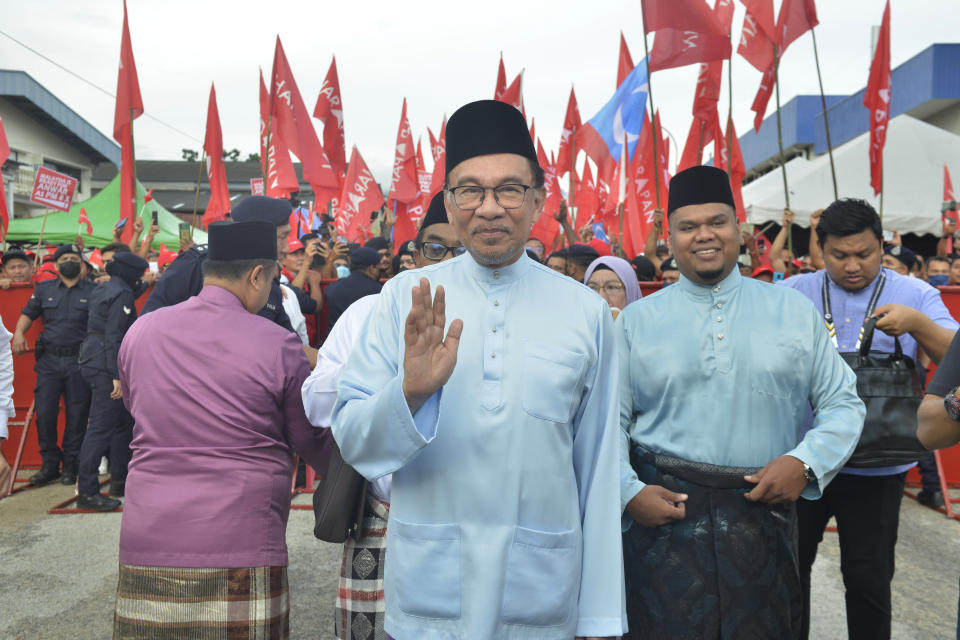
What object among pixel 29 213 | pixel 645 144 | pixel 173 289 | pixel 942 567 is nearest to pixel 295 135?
pixel 645 144

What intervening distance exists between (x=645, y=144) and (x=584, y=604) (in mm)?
9404

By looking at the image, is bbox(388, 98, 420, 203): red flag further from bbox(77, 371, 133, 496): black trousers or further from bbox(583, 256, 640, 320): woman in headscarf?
bbox(583, 256, 640, 320): woman in headscarf

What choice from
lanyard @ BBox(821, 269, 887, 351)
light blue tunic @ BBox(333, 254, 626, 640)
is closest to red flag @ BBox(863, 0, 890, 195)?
Result: lanyard @ BBox(821, 269, 887, 351)

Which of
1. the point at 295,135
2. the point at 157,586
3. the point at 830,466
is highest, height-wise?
the point at 295,135

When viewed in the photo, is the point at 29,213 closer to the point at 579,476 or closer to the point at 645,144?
the point at 645,144

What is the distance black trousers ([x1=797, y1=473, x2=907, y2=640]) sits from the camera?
2.79m

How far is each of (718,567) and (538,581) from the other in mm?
915

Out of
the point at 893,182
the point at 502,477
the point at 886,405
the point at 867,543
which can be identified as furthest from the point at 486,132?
the point at 893,182

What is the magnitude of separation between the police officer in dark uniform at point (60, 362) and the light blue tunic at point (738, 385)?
6.34 m

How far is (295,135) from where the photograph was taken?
10211mm

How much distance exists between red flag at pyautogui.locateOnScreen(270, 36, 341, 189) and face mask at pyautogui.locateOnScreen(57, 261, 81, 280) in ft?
12.5

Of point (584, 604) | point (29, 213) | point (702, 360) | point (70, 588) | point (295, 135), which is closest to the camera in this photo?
point (584, 604)

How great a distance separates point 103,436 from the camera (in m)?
6.10

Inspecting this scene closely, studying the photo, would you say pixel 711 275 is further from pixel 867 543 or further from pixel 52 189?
pixel 52 189
